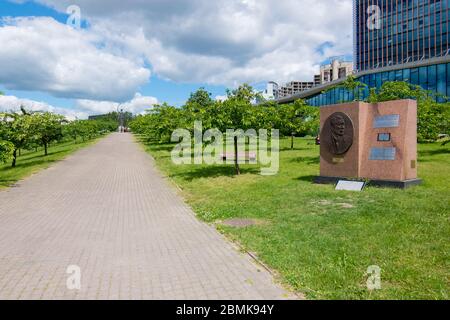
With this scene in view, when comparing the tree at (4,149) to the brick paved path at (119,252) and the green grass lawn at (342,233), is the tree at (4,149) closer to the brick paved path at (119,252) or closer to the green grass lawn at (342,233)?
the brick paved path at (119,252)

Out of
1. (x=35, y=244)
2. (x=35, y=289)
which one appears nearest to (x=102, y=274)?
A: (x=35, y=289)

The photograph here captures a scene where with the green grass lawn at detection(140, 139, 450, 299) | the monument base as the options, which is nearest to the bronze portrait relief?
the monument base

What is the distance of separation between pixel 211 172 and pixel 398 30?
201 ft

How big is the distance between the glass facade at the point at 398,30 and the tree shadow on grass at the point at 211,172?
145ft

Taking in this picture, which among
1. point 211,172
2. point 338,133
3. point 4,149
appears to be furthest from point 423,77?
point 4,149

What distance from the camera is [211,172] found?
1738cm

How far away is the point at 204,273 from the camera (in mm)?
5508

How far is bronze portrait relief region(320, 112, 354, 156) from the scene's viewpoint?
12.6 meters

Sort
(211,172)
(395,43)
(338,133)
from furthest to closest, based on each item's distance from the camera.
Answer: (395,43)
(211,172)
(338,133)

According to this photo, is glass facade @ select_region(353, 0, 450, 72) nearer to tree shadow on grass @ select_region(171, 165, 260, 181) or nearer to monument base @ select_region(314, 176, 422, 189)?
tree shadow on grass @ select_region(171, 165, 260, 181)

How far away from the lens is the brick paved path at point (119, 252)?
496 cm

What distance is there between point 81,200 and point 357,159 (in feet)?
30.1
